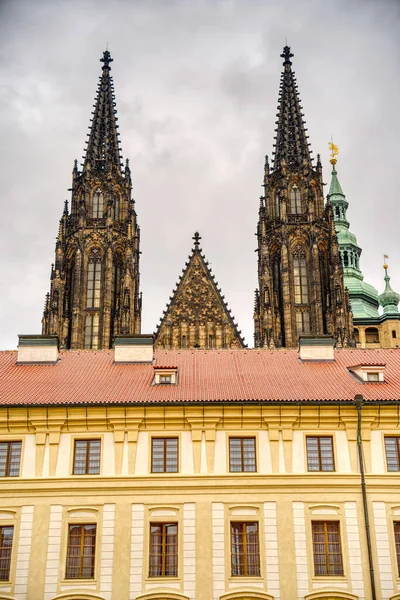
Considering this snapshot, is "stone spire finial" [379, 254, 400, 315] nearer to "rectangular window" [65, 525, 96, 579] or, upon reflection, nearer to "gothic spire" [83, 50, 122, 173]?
"gothic spire" [83, 50, 122, 173]

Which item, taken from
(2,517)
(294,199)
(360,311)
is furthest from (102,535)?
(360,311)

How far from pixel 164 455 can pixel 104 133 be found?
177 feet

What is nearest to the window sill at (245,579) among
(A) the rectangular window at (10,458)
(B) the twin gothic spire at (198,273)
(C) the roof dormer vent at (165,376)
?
(C) the roof dormer vent at (165,376)

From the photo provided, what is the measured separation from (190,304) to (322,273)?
11.2m

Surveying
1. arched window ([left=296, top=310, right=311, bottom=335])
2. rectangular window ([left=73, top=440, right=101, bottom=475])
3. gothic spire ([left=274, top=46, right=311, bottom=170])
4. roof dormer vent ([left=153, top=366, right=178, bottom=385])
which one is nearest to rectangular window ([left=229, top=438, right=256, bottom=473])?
roof dormer vent ([left=153, top=366, right=178, bottom=385])

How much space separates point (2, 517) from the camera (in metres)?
25.8

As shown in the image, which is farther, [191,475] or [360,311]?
[360,311]

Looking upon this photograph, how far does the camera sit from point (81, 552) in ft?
83.6

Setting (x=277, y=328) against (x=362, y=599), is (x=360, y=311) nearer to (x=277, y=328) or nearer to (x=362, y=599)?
(x=277, y=328)

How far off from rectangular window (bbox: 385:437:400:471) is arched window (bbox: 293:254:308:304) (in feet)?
129

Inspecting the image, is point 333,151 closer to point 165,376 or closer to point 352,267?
point 352,267

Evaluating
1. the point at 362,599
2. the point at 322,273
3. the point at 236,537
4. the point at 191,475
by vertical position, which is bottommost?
the point at 362,599

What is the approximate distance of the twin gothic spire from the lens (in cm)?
6494

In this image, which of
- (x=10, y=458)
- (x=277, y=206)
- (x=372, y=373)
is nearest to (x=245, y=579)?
(x=10, y=458)
